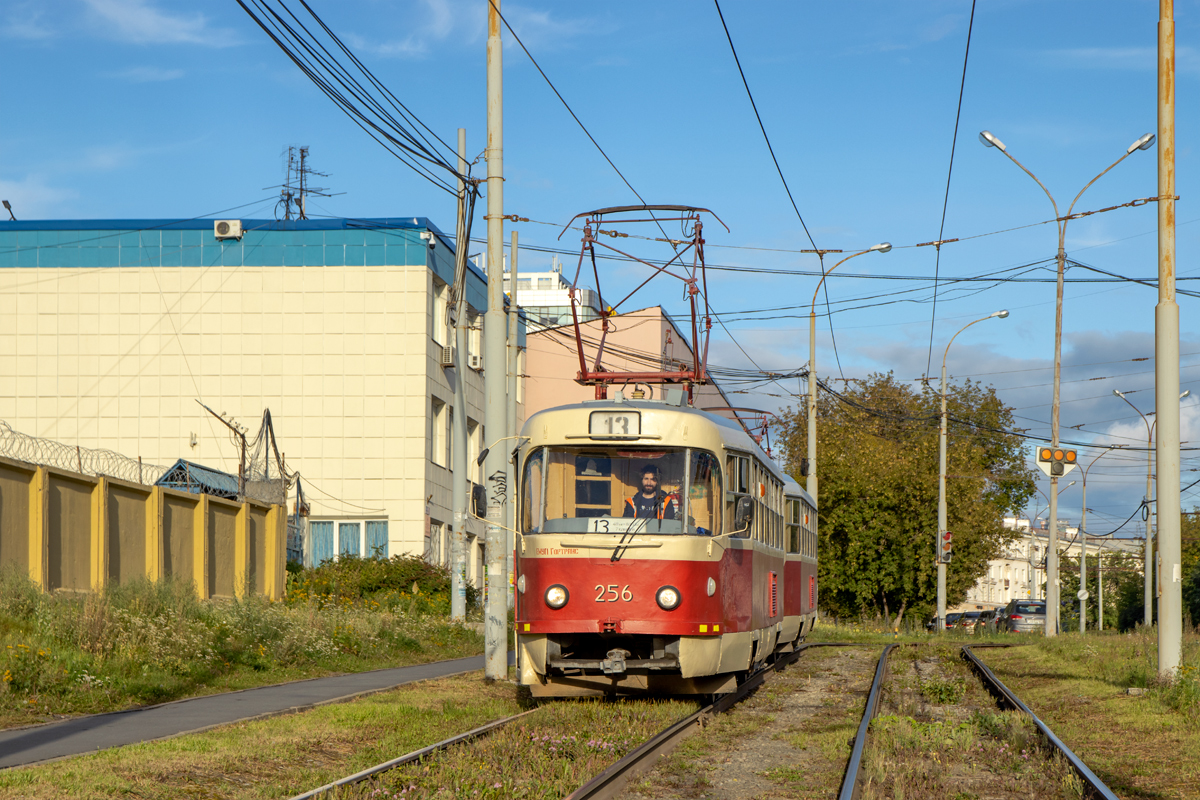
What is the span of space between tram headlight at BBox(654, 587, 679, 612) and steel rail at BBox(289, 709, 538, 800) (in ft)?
5.38

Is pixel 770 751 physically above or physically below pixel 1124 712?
above

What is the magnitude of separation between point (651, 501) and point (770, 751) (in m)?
2.85

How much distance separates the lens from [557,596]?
12336 mm

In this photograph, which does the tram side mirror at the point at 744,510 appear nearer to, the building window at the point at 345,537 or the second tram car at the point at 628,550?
the second tram car at the point at 628,550

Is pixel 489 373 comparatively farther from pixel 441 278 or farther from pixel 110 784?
pixel 441 278

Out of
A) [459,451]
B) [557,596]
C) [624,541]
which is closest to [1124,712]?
[624,541]

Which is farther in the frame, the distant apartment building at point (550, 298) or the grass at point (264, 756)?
the distant apartment building at point (550, 298)

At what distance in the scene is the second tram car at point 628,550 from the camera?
1224cm

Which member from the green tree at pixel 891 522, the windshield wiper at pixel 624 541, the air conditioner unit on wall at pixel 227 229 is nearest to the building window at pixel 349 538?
the air conditioner unit on wall at pixel 227 229

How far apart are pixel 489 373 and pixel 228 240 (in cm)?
2112

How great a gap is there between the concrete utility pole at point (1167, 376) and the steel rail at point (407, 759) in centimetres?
754

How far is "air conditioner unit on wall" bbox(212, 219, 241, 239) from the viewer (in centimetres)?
3534

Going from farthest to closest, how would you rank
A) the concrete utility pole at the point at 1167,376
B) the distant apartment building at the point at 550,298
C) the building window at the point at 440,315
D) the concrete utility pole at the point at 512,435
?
the distant apartment building at the point at 550,298, the building window at the point at 440,315, the concrete utility pole at the point at 1167,376, the concrete utility pole at the point at 512,435

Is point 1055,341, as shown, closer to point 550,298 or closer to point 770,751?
point 770,751
